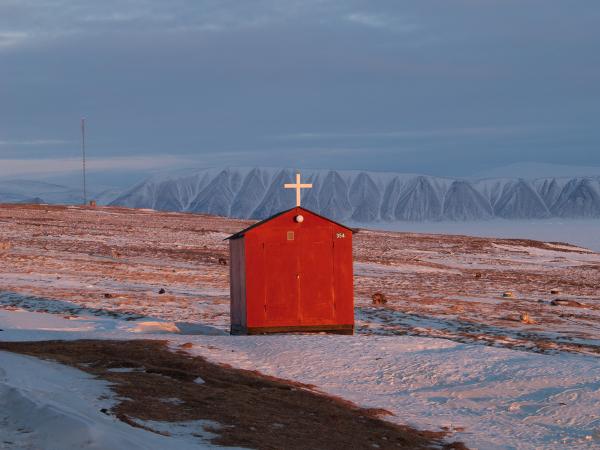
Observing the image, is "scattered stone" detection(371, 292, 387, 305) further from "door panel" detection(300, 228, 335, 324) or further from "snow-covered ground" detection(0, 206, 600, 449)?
"door panel" detection(300, 228, 335, 324)

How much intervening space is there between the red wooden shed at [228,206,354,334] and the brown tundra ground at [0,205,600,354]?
2.05m

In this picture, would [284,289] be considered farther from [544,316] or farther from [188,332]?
[544,316]

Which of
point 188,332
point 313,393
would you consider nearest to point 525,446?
point 313,393

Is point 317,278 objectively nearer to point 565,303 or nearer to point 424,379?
point 424,379

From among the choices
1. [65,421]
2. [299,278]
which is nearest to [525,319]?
[299,278]

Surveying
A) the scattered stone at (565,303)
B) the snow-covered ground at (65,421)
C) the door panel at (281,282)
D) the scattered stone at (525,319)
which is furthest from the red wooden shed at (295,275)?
the scattered stone at (565,303)

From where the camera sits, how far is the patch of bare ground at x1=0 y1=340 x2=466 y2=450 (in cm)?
1045

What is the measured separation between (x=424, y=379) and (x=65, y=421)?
782 centimetres

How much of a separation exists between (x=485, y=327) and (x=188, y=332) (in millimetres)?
7285

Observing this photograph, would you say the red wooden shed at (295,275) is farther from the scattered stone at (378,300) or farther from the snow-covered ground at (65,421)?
the snow-covered ground at (65,421)

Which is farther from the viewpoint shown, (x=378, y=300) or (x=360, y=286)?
(x=360, y=286)

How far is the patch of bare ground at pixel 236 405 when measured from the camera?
1045cm

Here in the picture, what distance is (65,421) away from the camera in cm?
879

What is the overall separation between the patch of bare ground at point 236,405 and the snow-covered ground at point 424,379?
1.72ft
